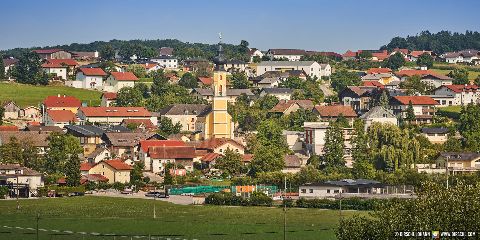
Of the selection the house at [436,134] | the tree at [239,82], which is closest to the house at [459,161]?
the house at [436,134]

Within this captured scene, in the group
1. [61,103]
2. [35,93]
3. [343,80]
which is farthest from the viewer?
[343,80]

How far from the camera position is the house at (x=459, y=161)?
57.9 meters

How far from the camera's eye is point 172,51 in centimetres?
12488

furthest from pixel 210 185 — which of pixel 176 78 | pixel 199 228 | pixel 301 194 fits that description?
pixel 176 78

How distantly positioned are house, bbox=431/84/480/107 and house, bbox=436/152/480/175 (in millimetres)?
20661

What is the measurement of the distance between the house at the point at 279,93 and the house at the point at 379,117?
14.0 metres

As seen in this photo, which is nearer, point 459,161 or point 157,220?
point 157,220

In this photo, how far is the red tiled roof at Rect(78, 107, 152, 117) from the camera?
2840 inches

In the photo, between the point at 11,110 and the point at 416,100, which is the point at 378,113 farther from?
the point at 11,110

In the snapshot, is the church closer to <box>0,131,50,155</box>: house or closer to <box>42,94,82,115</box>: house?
<box>0,131,50,155</box>: house

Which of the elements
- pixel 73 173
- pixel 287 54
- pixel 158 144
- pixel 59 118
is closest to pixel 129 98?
pixel 59 118

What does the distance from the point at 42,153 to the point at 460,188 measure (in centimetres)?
3251

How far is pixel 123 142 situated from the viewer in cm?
6328

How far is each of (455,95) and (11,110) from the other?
28481 millimetres
